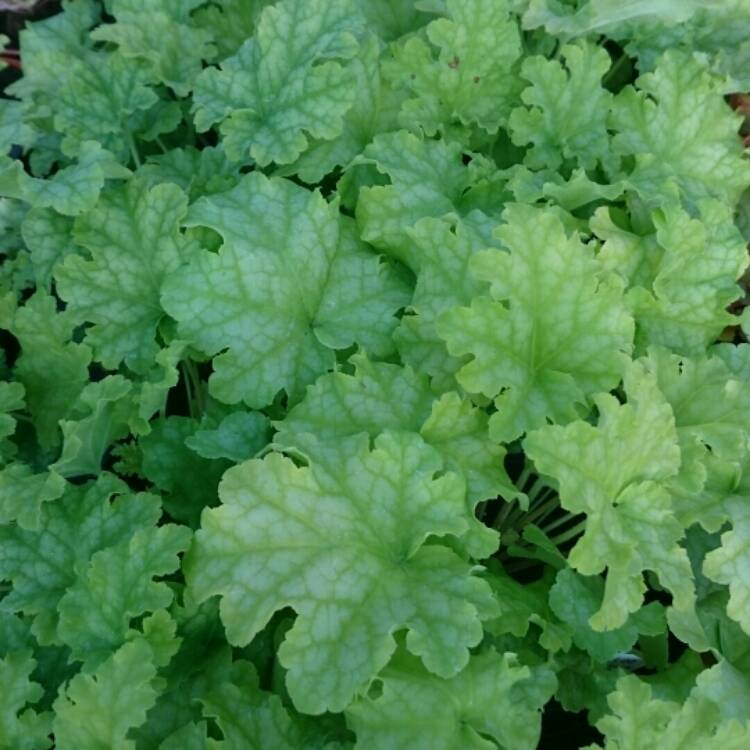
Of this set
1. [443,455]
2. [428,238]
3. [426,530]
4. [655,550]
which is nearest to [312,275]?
[428,238]

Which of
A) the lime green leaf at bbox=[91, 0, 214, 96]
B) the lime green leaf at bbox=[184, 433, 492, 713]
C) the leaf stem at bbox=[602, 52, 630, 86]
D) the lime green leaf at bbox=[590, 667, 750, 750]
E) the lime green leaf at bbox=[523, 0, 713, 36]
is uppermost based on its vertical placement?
the lime green leaf at bbox=[523, 0, 713, 36]

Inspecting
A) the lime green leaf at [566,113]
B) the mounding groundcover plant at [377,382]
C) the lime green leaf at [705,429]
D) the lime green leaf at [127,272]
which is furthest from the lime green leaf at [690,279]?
the lime green leaf at [127,272]

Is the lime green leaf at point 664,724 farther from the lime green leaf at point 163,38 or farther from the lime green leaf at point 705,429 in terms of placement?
the lime green leaf at point 163,38

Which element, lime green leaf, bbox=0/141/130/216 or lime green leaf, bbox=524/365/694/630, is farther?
lime green leaf, bbox=0/141/130/216

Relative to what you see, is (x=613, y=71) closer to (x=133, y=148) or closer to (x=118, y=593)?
(x=133, y=148)

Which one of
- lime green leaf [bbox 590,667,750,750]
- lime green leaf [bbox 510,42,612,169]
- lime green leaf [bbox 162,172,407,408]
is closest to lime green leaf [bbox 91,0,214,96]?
lime green leaf [bbox 162,172,407,408]

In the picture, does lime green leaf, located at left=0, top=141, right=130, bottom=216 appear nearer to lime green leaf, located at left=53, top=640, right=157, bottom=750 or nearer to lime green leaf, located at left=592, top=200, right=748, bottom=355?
lime green leaf, located at left=53, top=640, right=157, bottom=750
